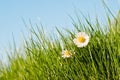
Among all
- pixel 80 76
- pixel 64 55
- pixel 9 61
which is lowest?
pixel 80 76

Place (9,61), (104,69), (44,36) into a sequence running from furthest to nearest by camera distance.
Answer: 1. (9,61)
2. (44,36)
3. (104,69)

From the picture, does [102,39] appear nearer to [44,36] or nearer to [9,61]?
[44,36]

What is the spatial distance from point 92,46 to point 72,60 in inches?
Answer: 7.0

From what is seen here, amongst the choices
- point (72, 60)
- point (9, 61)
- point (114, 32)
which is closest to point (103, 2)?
point (114, 32)

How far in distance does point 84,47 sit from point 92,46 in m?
0.06

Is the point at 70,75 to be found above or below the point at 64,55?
below

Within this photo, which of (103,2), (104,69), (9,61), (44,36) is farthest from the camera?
(9,61)

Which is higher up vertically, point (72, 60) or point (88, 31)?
point (88, 31)

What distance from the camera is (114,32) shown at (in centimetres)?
212

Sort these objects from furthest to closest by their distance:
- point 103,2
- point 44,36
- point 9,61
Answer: point 9,61, point 44,36, point 103,2

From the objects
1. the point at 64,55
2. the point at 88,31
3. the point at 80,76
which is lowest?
the point at 80,76

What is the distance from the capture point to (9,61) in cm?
385

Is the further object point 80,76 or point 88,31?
point 88,31

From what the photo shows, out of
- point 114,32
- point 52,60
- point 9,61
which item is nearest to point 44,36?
point 52,60
